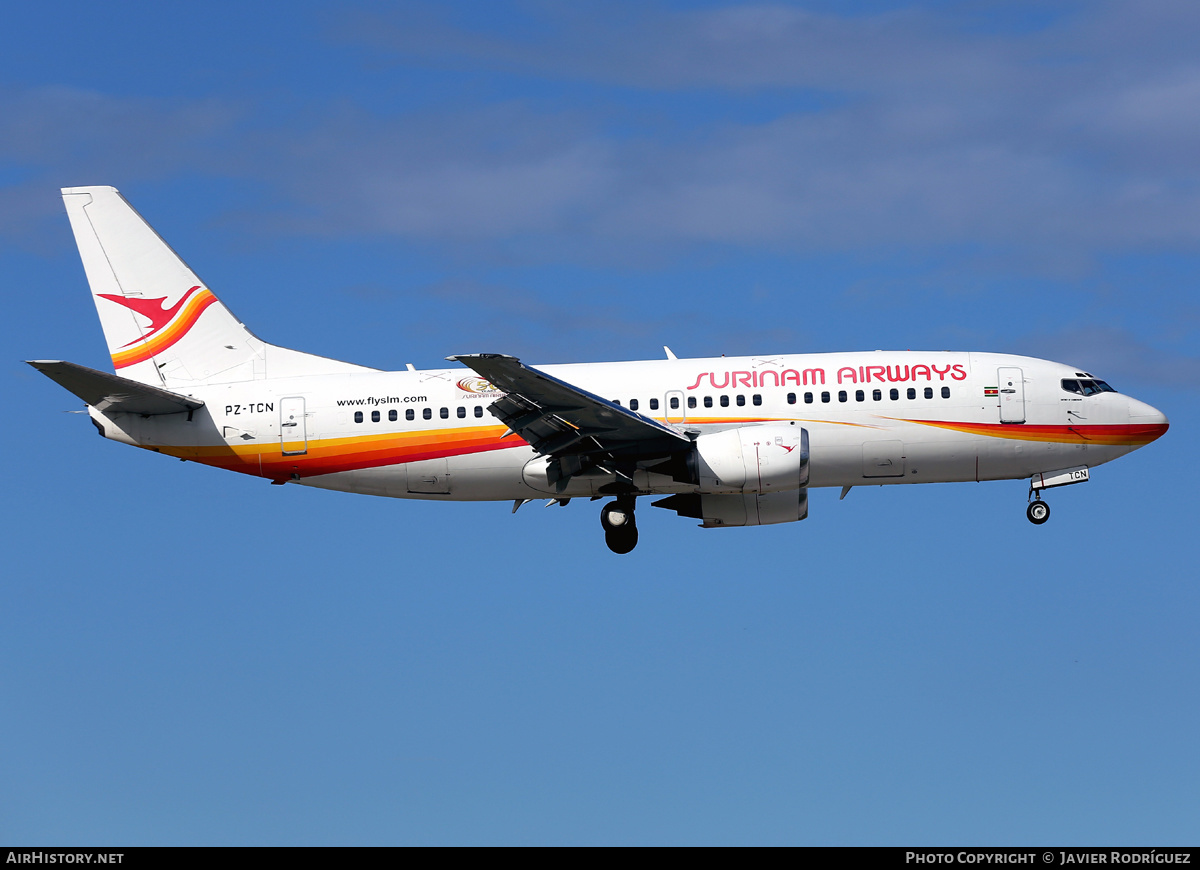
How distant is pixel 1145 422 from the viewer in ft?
138

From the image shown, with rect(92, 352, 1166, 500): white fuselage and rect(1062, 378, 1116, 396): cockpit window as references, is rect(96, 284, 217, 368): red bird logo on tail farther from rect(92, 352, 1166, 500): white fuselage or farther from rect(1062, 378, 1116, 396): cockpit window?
rect(1062, 378, 1116, 396): cockpit window

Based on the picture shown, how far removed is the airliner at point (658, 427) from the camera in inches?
1583

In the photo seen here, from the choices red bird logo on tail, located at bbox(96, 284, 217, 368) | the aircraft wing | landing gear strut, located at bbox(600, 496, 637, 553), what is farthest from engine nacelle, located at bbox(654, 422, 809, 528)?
red bird logo on tail, located at bbox(96, 284, 217, 368)

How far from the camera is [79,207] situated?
45719 millimetres

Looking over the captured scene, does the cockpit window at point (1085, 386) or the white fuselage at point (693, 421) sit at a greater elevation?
the cockpit window at point (1085, 386)

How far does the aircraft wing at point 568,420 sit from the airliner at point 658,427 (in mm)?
69

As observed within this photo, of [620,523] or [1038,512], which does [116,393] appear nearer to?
[620,523]

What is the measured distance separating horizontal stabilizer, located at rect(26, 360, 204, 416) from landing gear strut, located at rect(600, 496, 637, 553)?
12.4 metres

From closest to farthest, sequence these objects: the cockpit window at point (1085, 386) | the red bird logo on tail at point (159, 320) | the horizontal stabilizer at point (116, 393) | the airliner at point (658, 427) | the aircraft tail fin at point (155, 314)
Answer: the horizontal stabilizer at point (116, 393)
the airliner at point (658, 427)
the cockpit window at point (1085, 386)
the aircraft tail fin at point (155, 314)
the red bird logo on tail at point (159, 320)

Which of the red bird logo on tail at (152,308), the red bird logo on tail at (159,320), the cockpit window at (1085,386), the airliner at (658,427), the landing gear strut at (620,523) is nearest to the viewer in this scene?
the airliner at (658,427)

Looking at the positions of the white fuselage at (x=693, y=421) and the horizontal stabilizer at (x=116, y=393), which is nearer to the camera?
the horizontal stabilizer at (x=116, y=393)

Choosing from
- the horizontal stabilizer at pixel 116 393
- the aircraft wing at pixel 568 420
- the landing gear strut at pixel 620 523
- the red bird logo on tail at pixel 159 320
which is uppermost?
the red bird logo on tail at pixel 159 320

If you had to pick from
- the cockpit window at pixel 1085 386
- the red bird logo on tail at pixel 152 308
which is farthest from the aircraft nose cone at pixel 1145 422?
the red bird logo on tail at pixel 152 308

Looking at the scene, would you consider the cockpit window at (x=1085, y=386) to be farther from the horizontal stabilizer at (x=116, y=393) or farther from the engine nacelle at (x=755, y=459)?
the horizontal stabilizer at (x=116, y=393)
